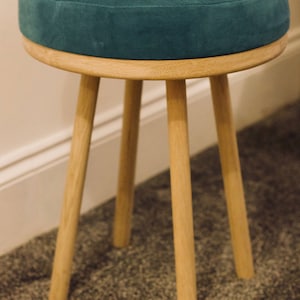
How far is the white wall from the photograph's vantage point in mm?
936

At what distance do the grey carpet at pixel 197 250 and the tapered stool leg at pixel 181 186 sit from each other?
0.16 m

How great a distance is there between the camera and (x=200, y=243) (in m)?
1.00

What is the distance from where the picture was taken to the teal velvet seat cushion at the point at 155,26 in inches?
22.5

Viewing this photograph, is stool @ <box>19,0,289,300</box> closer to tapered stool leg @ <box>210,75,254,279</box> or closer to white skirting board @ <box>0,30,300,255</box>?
tapered stool leg @ <box>210,75,254,279</box>

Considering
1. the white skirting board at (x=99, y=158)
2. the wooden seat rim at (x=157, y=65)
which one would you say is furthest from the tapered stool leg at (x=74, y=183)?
the white skirting board at (x=99, y=158)

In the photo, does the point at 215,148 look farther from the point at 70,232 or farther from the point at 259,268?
the point at 70,232

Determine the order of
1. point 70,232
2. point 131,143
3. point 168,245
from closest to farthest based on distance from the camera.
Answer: point 70,232 → point 131,143 → point 168,245

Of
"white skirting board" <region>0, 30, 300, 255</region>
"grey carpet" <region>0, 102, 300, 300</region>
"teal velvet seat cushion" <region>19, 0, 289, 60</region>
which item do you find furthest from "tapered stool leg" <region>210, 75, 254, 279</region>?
"white skirting board" <region>0, 30, 300, 255</region>

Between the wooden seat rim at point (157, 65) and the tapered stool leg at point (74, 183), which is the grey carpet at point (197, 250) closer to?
the tapered stool leg at point (74, 183)

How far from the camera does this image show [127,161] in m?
→ 0.90

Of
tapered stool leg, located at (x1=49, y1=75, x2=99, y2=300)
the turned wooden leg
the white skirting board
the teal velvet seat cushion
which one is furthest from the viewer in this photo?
the white skirting board

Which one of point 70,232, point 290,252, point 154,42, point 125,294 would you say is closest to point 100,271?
point 125,294

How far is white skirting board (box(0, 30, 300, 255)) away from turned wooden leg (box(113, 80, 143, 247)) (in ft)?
0.47

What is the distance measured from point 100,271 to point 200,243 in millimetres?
182
